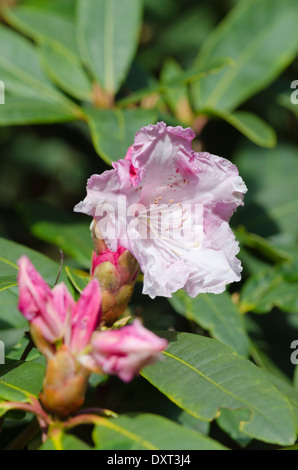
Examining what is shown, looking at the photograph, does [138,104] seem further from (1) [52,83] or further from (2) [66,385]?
(2) [66,385]

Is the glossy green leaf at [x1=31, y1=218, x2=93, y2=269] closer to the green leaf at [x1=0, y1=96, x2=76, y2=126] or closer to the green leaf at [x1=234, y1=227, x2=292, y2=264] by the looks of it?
the green leaf at [x1=0, y1=96, x2=76, y2=126]

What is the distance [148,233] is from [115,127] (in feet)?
1.52

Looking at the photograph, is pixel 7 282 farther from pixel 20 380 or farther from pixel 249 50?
pixel 249 50

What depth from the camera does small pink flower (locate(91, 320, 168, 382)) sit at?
3.07 feet

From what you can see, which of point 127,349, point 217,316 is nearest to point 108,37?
point 217,316

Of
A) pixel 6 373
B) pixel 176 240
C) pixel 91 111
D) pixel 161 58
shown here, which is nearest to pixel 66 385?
pixel 6 373

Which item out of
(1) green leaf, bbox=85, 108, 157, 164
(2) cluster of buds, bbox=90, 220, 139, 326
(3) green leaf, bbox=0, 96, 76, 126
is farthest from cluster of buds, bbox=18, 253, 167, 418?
(3) green leaf, bbox=0, 96, 76, 126

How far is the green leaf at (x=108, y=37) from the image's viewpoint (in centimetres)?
206

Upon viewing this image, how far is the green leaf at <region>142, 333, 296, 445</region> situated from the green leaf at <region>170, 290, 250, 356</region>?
0.34m

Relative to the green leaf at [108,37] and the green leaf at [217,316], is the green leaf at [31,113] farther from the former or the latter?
the green leaf at [217,316]

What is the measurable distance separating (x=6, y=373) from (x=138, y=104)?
1318 millimetres

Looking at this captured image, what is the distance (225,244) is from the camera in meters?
1.33

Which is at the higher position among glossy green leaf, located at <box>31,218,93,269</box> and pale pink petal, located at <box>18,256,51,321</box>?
pale pink petal, located at <box>18,256,51,321</box>

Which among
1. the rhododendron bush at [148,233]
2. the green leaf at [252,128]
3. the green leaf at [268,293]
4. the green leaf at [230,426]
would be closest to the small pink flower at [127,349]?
the rhododendron bush at [148,233]
